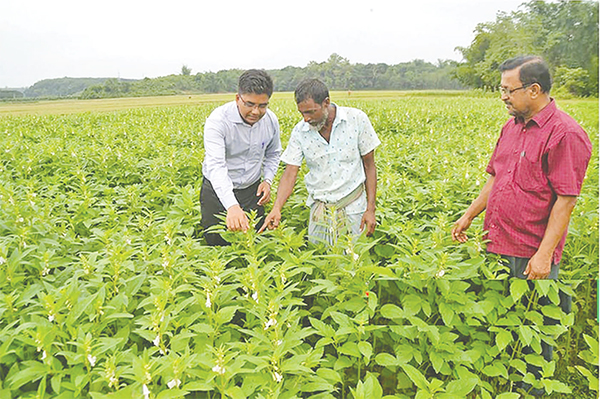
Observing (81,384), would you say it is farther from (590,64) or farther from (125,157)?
(590,64)

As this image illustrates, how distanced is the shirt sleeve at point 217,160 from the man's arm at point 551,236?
5.96ft

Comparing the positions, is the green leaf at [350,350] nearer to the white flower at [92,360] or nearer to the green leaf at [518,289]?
the green leaf at [518,289]

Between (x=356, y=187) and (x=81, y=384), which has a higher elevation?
(x=356, y=187)

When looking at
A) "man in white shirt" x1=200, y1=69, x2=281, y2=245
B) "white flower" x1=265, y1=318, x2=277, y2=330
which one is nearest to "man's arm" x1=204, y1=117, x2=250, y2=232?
"man in white shirt" x1=200, y1=69, x2=281, y2=245

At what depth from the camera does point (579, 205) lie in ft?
12.2

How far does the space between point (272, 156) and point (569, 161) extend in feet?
7.16

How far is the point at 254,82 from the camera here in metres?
2.90

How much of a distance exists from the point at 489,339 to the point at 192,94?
29840 mm

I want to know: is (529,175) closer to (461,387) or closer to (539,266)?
(539,266)

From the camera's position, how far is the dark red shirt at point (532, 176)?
2.27 metres

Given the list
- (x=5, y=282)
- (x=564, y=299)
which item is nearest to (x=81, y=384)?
(x=5, y=282)

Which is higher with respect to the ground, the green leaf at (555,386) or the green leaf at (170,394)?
the green leaf at (170,394)

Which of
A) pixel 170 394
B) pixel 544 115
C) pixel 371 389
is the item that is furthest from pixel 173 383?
pixel 544 115

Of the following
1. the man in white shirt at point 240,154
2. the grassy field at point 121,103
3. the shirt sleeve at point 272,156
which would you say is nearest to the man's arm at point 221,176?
the man in white shirt at point 240,154
